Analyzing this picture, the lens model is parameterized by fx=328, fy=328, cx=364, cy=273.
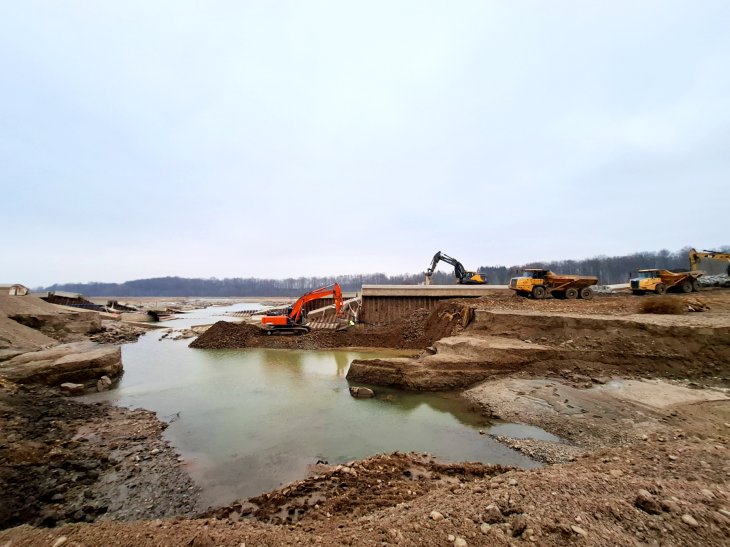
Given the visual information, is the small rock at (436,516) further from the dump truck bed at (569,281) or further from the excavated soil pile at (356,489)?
the dump truck bed at (569,281)

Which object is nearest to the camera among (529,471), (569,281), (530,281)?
(529,471)

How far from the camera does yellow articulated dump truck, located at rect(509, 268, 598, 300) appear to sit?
1930 cm

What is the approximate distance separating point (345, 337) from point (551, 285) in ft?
42.8

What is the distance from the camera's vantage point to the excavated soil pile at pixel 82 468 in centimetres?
527

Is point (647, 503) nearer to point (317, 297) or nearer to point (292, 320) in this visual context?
point (292, 320)

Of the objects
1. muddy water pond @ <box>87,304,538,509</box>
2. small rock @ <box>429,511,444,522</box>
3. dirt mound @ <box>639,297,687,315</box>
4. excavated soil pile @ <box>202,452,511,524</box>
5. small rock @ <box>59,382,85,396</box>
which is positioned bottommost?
muddy water pond @ <box>87,304,538,509</box>

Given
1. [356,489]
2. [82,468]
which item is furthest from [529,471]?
[82,468]

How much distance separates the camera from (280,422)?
9281 mm

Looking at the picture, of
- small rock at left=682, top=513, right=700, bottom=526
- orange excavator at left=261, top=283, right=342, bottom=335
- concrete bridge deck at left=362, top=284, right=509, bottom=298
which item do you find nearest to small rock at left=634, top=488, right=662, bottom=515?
small rock at left=682, top=513, right=700, bottom=526

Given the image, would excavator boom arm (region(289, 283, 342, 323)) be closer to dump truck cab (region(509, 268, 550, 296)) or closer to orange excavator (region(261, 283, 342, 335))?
orange excavator (region(261, 283, 342, 335))

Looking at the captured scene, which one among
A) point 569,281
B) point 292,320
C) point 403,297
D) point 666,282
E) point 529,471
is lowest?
point 529,471

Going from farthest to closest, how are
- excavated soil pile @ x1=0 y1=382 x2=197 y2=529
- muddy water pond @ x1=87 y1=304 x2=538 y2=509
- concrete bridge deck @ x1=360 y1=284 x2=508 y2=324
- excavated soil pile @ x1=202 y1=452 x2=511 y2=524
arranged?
concrete bridge deck @ x1=360 y1=284 x2=508 y2=324 < muddy water pond @ x1=87 y1=304 x2=538 y2=509 < excavated soil pile @ x1=0 y1=382 x2=197 y2=529 < excavated soil pile @ x1=202 y1=452 x2=511 y2=524

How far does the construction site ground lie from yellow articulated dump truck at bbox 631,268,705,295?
13.4ft

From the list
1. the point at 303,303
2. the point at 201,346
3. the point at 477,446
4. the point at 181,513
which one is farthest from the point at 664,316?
the point at 201,346
